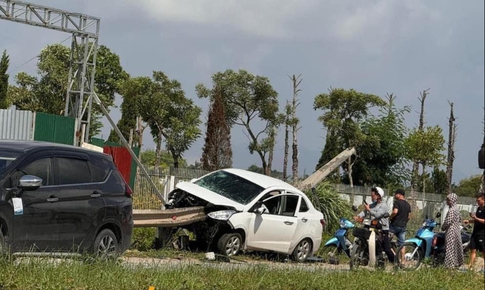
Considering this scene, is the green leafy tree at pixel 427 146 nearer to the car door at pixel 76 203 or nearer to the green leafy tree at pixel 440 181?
the green leafy tree at pixel 440 181

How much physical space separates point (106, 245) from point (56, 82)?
4311 cm

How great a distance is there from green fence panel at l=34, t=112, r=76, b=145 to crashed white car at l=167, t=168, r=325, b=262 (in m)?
9.33

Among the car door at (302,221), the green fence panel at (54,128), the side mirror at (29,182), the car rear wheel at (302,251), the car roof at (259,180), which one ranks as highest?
the green fence panel at (54,128)

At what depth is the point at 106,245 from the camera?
13938 mm

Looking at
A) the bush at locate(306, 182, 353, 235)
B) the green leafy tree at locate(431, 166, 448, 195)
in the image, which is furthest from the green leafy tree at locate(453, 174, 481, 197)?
the bush at locate(306, 182, 353, 235)

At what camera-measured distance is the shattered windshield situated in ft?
64.3

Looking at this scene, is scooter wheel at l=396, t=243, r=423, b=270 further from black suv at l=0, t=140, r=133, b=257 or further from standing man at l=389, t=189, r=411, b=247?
black suv at l=0, t=140, r=133, b=257

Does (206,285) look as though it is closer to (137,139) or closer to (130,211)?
(130,211)

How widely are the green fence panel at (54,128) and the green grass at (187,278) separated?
16.1 meters

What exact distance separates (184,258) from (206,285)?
21.7 ft

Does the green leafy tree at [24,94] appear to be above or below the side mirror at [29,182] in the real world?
above

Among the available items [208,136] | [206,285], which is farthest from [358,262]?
[208,136]

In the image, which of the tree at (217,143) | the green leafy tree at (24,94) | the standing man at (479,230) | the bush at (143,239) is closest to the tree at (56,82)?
the green leafy tree at (24,94)

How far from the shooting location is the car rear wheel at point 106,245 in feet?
44.8
